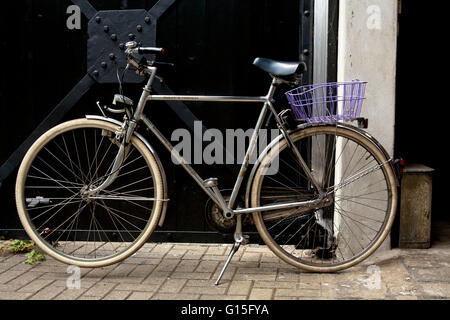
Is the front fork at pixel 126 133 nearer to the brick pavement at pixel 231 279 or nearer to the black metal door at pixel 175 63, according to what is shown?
the brick pavement at pixel 231 279

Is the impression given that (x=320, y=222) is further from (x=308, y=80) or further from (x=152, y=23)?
(x=152, y=23)

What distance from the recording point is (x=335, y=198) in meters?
4.21

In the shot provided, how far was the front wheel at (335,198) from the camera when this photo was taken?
3.84 metres

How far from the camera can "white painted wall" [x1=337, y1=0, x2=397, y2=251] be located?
4055mm

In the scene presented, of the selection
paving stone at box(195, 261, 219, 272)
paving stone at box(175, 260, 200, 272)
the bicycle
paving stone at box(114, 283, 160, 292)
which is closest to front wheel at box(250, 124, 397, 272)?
the bicycle

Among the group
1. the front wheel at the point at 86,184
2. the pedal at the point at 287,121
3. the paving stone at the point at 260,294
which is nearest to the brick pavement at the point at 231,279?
the paving stone at the point at 260,294

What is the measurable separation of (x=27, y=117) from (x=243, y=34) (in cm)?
198

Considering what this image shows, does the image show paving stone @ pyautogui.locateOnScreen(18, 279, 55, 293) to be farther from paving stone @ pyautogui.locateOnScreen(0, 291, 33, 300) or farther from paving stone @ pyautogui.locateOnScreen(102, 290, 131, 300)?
paving stone @ pyautogui.locateOnScreen(102, 290, 131, 300)

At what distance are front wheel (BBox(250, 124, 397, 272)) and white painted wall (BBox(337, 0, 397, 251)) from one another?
0.82ft

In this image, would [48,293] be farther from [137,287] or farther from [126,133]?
[126,133]

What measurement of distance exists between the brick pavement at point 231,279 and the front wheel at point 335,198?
17 cm

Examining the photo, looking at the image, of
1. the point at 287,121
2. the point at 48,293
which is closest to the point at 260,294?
the point at 287,121

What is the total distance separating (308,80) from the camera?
4531 millimetres

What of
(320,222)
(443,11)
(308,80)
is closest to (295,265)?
(320,222)
